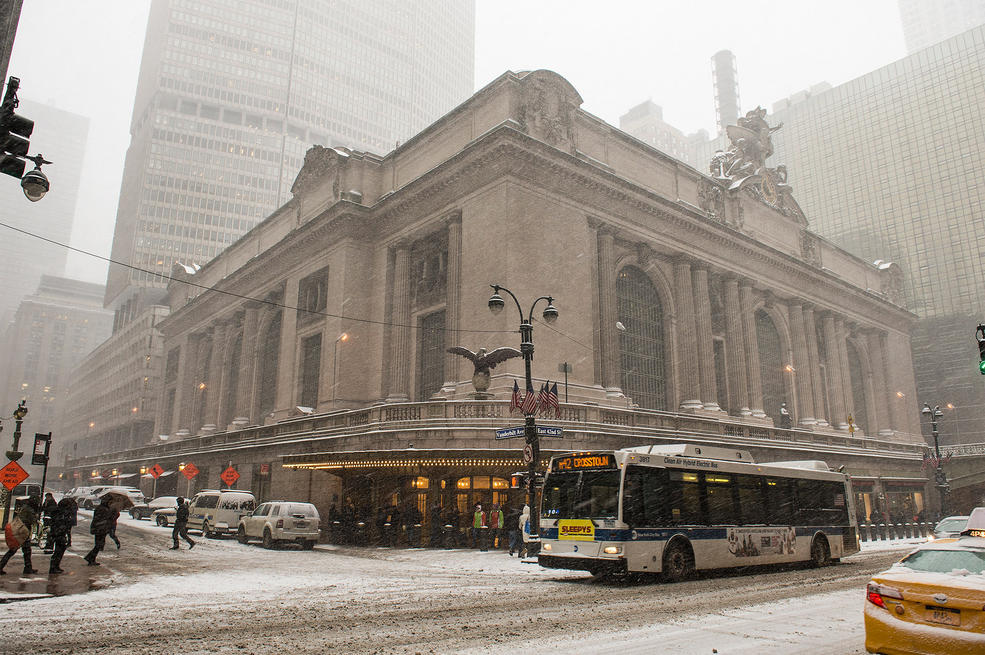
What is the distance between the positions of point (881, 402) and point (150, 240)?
→ 104993 mm

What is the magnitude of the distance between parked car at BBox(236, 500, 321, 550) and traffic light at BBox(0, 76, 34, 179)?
16.0 m

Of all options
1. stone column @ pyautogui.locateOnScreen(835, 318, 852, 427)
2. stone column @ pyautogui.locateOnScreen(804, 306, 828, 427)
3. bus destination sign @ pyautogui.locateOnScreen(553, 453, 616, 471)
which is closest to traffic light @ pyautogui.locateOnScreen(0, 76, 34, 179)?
bus destination sign @ pyautogui.locateOnScreen(553, 453, 616, 471)

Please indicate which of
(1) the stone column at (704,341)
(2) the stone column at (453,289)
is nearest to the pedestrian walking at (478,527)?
(2) the stone column at (453,289)

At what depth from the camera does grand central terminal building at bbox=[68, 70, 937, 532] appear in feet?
99.7

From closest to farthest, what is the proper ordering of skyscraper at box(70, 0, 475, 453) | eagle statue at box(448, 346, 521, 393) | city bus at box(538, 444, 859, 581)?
1. city bus at box(538, 444, 859, 581)
2. eagle statue at box(448, 346, 521, 393)
3. skyscraper at box(70, 0, 475, 453)

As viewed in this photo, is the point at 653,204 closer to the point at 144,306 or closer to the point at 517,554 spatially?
the point at 517,554

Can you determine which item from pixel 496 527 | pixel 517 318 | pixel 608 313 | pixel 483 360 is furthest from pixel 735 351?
pixel 496 527

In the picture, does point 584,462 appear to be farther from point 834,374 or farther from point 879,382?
point 879,382

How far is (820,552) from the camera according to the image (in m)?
18.6

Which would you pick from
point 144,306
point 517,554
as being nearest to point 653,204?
point 517,554

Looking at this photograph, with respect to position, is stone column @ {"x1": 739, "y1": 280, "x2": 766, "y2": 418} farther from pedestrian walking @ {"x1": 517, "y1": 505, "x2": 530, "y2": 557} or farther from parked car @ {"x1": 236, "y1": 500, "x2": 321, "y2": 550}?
parked car @ {"x1": 236, "y1": 500, "x2": 321, "y2": 550}

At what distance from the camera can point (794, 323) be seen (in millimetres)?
52188

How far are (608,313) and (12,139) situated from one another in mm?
30144

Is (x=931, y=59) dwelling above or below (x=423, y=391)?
above
